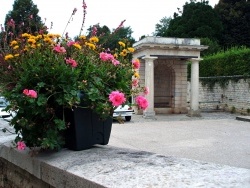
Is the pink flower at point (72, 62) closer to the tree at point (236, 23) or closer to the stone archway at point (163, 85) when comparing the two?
the stone archway at point (163, 85)

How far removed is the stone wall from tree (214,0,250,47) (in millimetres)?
16131

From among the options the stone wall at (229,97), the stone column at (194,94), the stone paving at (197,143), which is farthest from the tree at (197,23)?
the stone paving at (197,143)

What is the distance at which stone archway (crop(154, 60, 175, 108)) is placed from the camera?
2156cm

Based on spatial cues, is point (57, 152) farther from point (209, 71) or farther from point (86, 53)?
point (209, 71)

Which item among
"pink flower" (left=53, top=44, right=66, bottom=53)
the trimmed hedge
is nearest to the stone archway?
the trimmed hedge

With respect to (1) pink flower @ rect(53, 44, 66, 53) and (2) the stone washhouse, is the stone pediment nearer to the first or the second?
(2) the stone washhouse

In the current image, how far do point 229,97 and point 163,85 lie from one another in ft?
13.8

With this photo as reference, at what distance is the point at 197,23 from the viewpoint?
4066cm

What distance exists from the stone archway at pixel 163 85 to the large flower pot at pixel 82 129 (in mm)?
18945

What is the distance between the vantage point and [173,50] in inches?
768

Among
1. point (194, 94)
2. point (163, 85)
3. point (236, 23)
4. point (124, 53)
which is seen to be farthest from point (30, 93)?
point (236, 23)

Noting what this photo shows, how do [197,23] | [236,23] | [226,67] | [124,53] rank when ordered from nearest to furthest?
[124,53] < [226,67] < [236,23] < [197,23]

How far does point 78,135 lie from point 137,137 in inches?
349

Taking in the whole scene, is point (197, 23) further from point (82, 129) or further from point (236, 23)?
point (82, 129)
